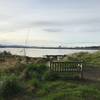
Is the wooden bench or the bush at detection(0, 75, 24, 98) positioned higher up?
the wooden bench

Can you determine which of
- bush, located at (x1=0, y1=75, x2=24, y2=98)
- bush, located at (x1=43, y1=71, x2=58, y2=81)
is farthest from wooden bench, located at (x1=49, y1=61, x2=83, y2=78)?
bush, located at (x1=0, y1=75, x2=24, y2=98)

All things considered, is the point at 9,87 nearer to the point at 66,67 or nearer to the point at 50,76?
the point at 50,76

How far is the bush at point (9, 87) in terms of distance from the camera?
480 inches

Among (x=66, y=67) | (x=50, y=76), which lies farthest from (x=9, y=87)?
(x=66, y=67)

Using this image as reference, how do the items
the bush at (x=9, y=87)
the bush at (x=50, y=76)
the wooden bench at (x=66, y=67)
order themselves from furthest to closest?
the wooden bench at (x=66, y=67) < the bush at (x=50, y=76) < the bush at (x=9, y=87)

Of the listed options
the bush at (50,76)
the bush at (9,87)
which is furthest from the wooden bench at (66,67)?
the bush at (9,87)

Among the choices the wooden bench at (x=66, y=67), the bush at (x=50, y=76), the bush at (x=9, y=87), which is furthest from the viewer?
the wooden bench at (x=66, y=67)

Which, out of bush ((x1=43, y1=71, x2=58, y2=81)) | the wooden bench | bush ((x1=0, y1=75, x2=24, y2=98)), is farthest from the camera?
the wooden bench

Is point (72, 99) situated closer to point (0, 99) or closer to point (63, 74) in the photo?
point (0, 99)

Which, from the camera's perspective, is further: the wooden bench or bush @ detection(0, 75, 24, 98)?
the wooden bench

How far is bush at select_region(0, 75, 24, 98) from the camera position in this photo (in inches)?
480

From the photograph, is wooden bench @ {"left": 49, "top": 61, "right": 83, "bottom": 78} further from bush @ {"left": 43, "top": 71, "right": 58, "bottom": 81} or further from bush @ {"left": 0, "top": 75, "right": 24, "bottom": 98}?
bush @ {"left": 0, "top": 75, "right": 24, "bottom": 98}

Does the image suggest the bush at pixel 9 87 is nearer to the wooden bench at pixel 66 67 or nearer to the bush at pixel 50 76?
the bush at pixel 50 76

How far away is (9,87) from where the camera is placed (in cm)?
1243
